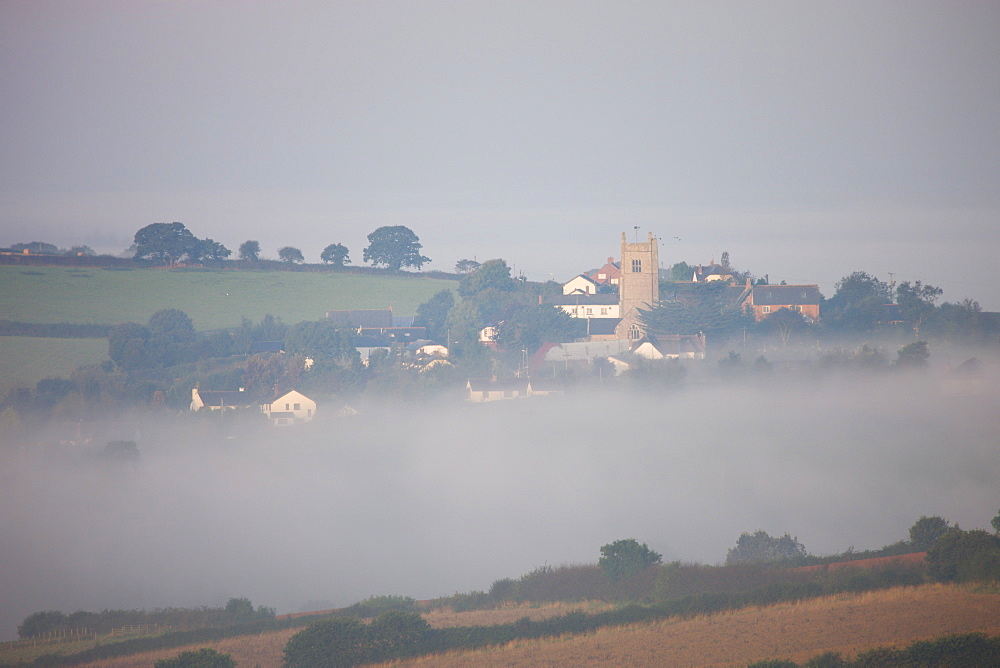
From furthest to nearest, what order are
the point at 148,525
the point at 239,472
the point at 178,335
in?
the point at 178,335, the point at 239,472, the point at 148,525

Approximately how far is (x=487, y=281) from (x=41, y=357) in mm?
60454

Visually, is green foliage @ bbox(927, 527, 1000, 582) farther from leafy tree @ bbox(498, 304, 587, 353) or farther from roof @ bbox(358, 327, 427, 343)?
roof @ bbox(358, 327, 427, 343)

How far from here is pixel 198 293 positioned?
12338 cm

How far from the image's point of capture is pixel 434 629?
84.2ft

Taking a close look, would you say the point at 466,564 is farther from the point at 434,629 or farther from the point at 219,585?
the point at 434,629

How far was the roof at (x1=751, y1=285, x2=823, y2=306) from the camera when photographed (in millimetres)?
122250

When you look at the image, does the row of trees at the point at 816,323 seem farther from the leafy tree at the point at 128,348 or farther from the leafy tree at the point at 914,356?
the leafy tree at the point at 128,348

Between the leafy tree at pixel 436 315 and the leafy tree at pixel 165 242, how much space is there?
113 feet

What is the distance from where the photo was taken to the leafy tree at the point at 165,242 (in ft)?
443

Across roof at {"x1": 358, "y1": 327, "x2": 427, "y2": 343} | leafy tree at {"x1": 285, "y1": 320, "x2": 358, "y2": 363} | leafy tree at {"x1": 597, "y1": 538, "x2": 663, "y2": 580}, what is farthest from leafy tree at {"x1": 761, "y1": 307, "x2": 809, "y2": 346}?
leafy tree at {"x1": 597, "y1": 538, "x2": 663, "y2": 580}

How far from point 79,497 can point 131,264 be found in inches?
2393

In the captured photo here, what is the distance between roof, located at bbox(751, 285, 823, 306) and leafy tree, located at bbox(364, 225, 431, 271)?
5511cm

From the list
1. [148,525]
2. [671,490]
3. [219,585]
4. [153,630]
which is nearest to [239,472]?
[148,525]

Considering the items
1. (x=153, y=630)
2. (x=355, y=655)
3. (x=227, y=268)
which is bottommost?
(x=153, y=630)
